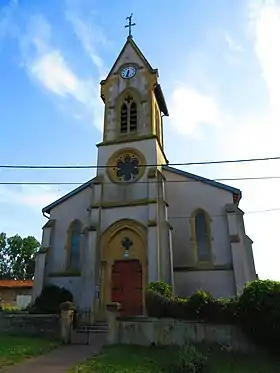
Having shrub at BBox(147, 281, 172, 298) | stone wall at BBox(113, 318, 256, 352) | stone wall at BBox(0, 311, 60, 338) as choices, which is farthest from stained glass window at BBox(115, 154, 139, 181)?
stone wall at BBox(113, 318, 256, 352)

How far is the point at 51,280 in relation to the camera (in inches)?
772

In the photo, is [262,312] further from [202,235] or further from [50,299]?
[50,299]

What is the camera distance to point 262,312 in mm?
9891

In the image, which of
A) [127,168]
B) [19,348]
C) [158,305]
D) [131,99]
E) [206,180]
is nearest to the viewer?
[19,348]

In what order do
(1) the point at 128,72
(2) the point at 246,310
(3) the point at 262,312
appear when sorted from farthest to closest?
(1) the point at 128,72
(2) the point at 246,310
(3) the point at 262,312

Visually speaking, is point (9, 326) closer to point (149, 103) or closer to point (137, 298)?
point (137, 298)

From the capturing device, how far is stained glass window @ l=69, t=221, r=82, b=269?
65.6ft

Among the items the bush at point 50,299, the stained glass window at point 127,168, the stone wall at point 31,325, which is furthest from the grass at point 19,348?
the stained glass window at point 127,168

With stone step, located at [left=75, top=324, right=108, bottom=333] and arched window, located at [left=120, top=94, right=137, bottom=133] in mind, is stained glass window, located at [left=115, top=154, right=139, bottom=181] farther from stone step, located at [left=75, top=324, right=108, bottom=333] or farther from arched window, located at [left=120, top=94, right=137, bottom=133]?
stone step, located at [left=75, top=324, right=108, bottom=333]

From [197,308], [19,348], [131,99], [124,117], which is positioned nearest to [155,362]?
[197,308]

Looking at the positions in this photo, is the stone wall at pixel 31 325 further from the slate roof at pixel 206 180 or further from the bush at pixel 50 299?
the slate roof at pixel 206 180

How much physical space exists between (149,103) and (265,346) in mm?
16532

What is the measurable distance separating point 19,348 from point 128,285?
7.87 metres

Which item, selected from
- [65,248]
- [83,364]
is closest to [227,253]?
[65,248]
